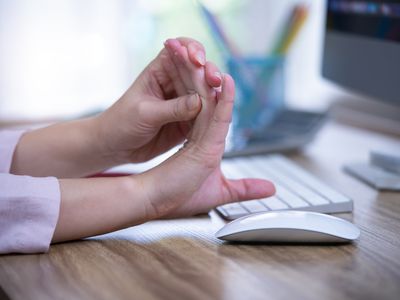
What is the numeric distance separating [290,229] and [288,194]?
19 centimetres

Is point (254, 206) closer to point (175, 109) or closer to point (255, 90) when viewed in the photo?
point (175, 109)

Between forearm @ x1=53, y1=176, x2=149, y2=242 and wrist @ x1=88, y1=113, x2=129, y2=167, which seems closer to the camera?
forearm @ x1=53, y1=176, x2=149, y2=242

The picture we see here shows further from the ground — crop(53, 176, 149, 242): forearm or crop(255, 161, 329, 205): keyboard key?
crop(53, 176, 149, 242): forearm

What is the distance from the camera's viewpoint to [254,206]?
0.85m

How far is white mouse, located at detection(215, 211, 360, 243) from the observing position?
705 millimetres

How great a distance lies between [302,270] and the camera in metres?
0.66

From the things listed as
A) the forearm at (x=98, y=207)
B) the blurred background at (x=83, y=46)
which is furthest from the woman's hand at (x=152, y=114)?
the blurred background at (x=83, y=46)

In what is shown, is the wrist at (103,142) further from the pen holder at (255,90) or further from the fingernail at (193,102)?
the pen holder at (255,90)

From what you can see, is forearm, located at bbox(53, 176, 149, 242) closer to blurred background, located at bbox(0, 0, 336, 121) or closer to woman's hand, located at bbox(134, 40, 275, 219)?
woman's hand, located at bbox(134, 40, 275, 219)

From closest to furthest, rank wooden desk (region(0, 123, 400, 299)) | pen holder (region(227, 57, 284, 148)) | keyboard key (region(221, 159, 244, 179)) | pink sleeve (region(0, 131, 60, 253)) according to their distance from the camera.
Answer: wooden desk (region(0, 123, 400, 299)) < pink sleeve (region(0, 131, 60, 253)) < keyboard key (region(221, 159, 244, 179)) < pen holder (region(227, 57, 284, 148))

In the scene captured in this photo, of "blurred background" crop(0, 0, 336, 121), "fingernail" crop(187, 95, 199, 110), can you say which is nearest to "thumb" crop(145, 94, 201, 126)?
"fingernail" crop(187, 95, 199, 110)

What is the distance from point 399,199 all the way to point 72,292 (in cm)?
48

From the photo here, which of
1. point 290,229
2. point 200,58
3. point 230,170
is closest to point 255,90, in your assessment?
point 230,170

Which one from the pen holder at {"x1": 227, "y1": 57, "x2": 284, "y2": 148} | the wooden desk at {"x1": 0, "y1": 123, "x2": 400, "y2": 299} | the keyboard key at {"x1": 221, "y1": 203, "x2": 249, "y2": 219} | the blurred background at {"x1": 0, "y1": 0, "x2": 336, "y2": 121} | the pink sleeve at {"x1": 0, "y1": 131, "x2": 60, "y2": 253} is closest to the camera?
the wooden desk at {"x1": 0, "y1": 123, "x2": 400, "y2": 299}
